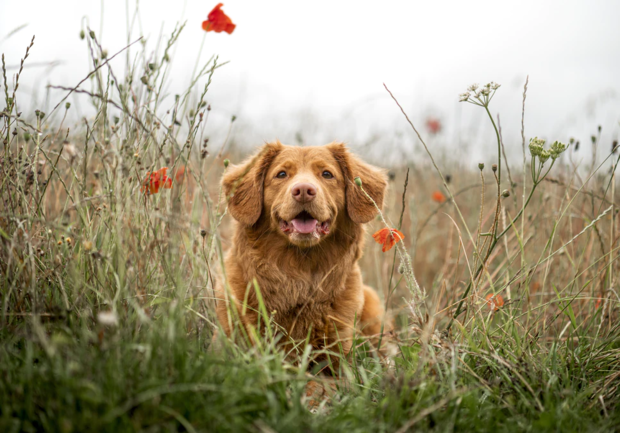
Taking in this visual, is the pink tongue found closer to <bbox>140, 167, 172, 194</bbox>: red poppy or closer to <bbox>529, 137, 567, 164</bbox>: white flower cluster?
<bbox>140, 167, 172, 194</bbox>: red poppy

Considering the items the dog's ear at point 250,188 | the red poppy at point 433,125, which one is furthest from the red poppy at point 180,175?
the red poppy at point 433,125

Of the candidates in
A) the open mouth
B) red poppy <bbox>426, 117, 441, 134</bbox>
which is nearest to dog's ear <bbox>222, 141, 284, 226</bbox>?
the open mouth

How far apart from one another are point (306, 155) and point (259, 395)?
1870 mm

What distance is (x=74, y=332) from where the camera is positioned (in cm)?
178

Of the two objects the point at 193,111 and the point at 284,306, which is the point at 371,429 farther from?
the point at 193,111

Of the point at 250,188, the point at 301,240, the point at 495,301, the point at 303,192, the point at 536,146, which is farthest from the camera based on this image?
the point at 250,188

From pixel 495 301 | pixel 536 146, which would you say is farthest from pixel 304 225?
pixel 536 146

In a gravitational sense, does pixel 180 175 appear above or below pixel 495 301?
above

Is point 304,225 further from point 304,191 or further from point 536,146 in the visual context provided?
point 536,146

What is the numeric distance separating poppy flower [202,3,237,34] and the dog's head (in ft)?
2.58

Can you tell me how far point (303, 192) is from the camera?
2.53m

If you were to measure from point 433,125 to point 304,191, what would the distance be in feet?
14.6

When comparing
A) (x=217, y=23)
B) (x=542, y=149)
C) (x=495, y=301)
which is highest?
(x=217, y=23)

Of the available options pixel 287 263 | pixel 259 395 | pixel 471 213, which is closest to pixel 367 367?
pixel 287 263
